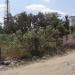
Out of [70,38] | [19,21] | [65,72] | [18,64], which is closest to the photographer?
[65,72]

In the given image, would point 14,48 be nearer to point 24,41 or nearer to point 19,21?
point 24,41

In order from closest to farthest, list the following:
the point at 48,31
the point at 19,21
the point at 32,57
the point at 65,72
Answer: the point at 65,72 < the point at 32,57 < the point at 48,31 < the point at 19,21

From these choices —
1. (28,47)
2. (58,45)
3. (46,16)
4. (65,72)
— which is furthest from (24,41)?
(46,16)

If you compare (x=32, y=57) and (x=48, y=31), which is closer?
(x=32, y=57)

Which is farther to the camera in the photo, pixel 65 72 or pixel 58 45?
pixel 58 45

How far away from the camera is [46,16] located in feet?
205

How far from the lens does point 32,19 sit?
198ft

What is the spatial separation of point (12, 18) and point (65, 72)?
43.0m

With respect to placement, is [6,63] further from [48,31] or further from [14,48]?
[48,31]

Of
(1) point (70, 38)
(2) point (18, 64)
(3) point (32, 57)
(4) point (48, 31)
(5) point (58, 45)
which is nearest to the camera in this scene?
(2) point (18, 64)

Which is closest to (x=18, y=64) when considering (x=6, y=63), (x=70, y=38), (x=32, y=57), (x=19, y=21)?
(x=6, y=63)

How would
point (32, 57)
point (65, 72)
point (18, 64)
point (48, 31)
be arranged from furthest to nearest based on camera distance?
point (48, 31) < point (32, 57) < point (18, 64) < point (65, 72)

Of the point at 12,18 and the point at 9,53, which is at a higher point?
the point at 12,18

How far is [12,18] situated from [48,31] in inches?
1156
